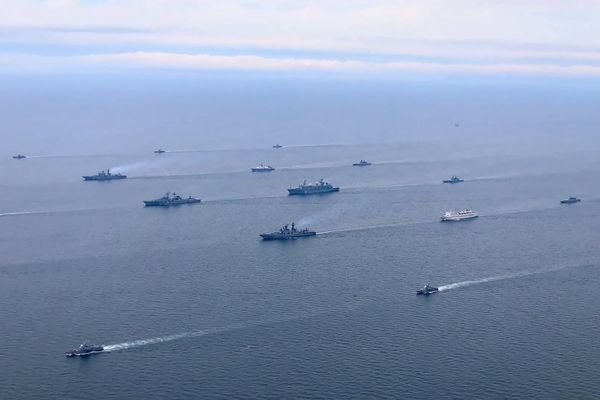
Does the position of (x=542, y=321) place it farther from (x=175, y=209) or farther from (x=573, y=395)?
(x=175, y=209)

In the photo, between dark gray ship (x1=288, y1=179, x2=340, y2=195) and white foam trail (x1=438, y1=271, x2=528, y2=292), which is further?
dark gray ship (x1=288, y1=179, x2=340, y2=195)

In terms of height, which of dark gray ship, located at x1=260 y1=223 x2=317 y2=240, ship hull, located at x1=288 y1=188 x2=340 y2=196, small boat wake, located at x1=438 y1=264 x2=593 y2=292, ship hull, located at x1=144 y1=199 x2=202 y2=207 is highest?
ship hull, located at x1=288 y1=188 x2=340 y2=196

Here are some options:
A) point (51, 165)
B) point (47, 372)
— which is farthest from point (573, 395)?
point (51, 165)

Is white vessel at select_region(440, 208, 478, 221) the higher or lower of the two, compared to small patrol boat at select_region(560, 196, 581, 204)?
lower

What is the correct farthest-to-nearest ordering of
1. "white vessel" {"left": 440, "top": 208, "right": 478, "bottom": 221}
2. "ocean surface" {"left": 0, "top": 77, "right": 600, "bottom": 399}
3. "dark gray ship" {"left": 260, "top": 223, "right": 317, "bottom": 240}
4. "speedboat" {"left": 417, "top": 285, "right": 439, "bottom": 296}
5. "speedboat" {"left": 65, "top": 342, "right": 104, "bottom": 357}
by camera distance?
1. "white vessel" {"left": 440, "top": 208, "right": 478, "bottom": 221}
2. "dark gray ship" {"left": 260, "top": 223, "right": 317, "bottom": 240}
3. "speedboat" {"left": 417, "top": 285, "right": 439, "bottom": 296}
4. "speedboat" {"left": 65, "top": 342, "right": 104, "bottom": 357}
5. "ocean surface" {"left": 0, "top": 77, "right": 600, "bottom": 399}

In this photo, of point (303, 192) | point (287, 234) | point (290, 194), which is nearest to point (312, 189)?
point (303, 192)

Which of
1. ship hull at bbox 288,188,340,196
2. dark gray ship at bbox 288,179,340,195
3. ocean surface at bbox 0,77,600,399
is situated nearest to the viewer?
ocean surface at bbox 0,77,600,399

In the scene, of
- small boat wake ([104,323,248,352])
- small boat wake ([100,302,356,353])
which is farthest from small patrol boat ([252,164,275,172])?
small boat wake ([104,323,248,352])

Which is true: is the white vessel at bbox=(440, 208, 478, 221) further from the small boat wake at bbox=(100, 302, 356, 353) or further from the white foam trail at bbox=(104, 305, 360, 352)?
the white foam trail at bbox=(104, 305, 360, 352)
